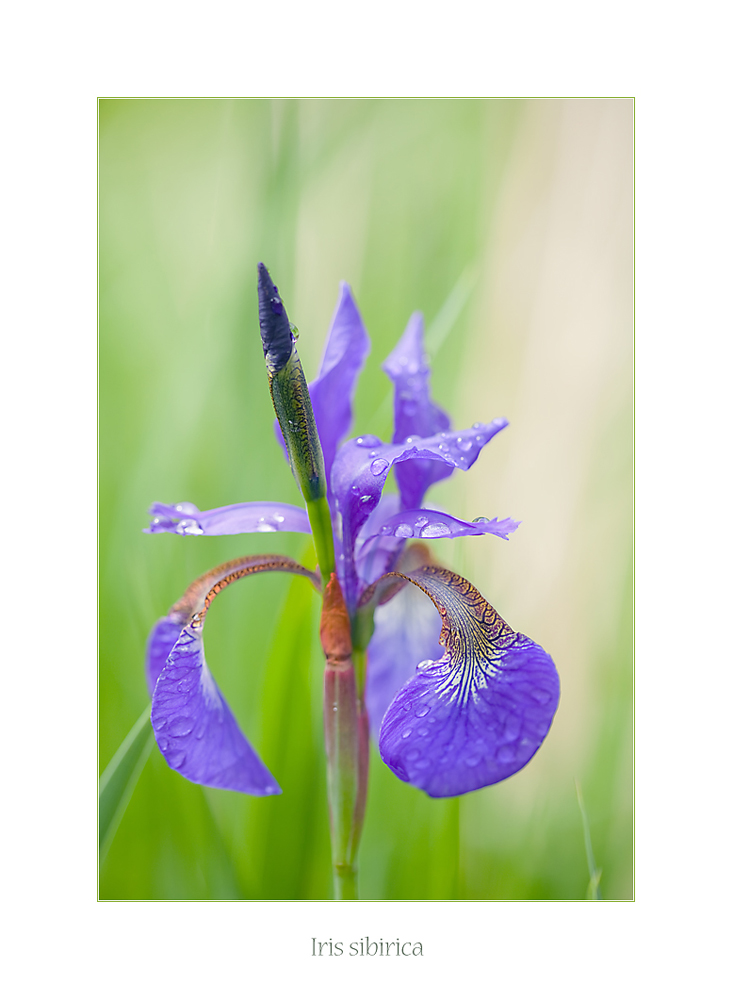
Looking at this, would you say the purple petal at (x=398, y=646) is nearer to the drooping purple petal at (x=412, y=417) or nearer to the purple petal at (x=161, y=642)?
the drooping purple petal at (x=412, y=417)

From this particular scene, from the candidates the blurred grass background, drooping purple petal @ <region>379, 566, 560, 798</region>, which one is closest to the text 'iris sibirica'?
drooping purple petal @ <region>379, 566, 560, 798</region>

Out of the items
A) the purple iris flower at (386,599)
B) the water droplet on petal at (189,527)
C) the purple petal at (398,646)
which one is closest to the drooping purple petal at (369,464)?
the purple iris flower at (386,599)

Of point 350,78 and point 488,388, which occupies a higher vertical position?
point 350,78

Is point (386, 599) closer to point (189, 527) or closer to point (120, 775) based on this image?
point (189, 527)

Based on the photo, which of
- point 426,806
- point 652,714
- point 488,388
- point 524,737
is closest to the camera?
point 524,737

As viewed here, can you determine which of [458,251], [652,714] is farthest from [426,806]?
[458,251]

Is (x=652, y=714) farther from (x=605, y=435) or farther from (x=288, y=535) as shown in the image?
(x=288, y=535)

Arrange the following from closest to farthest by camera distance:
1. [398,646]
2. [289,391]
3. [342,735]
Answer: [289,391]
[342,735]
[398,646]

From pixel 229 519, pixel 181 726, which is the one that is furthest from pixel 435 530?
pixel 181 726
